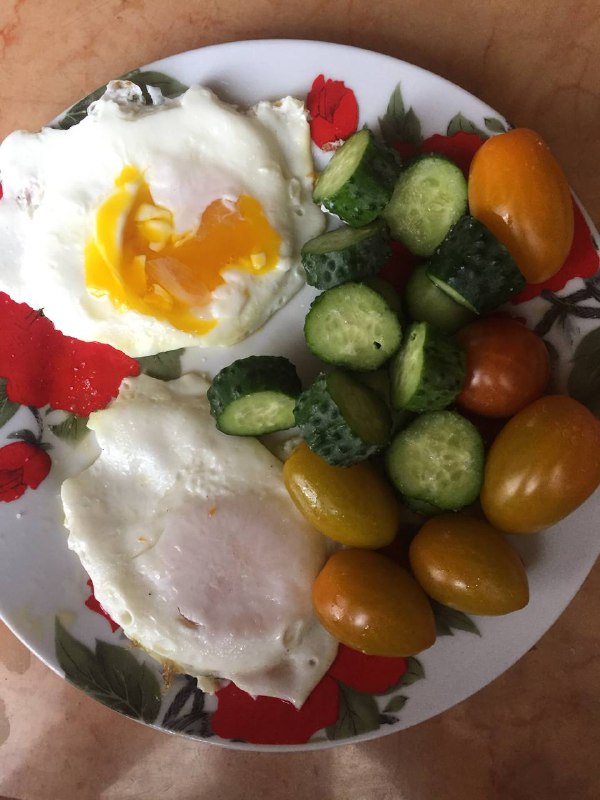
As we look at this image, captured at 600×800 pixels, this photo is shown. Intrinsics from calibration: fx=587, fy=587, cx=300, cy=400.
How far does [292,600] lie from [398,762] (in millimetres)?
902

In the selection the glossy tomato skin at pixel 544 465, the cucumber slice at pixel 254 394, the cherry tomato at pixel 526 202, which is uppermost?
the cherry tomato at pixel 526 202

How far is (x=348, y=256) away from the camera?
1.84 meters

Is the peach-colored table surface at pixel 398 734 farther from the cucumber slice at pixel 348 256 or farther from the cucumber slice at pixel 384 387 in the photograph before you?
the cucumber slice at pixel 384 387

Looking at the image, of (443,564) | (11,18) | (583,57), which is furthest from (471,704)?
(11,18)

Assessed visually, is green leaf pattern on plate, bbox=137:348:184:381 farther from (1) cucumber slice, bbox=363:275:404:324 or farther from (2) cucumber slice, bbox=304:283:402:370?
(1) cucumber slice, bbox=363:275:404:324

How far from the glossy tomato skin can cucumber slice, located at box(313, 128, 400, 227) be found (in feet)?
2.68

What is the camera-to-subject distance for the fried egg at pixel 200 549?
200 cm

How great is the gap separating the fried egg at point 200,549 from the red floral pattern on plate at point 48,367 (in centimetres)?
14

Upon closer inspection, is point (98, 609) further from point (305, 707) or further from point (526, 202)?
point (526, 202)

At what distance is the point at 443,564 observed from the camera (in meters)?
1.78

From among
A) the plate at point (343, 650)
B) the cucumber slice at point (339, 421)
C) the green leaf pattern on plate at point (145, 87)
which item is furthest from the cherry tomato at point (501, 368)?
the green leaf pattern on plate at point (145, 87)

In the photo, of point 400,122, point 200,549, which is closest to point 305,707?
point 200,549

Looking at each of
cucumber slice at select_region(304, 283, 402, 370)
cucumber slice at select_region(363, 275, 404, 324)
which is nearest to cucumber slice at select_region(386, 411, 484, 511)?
cucumber slice at select_region(304, 283, 402, 370)

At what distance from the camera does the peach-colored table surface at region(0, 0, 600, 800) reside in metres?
2.19
